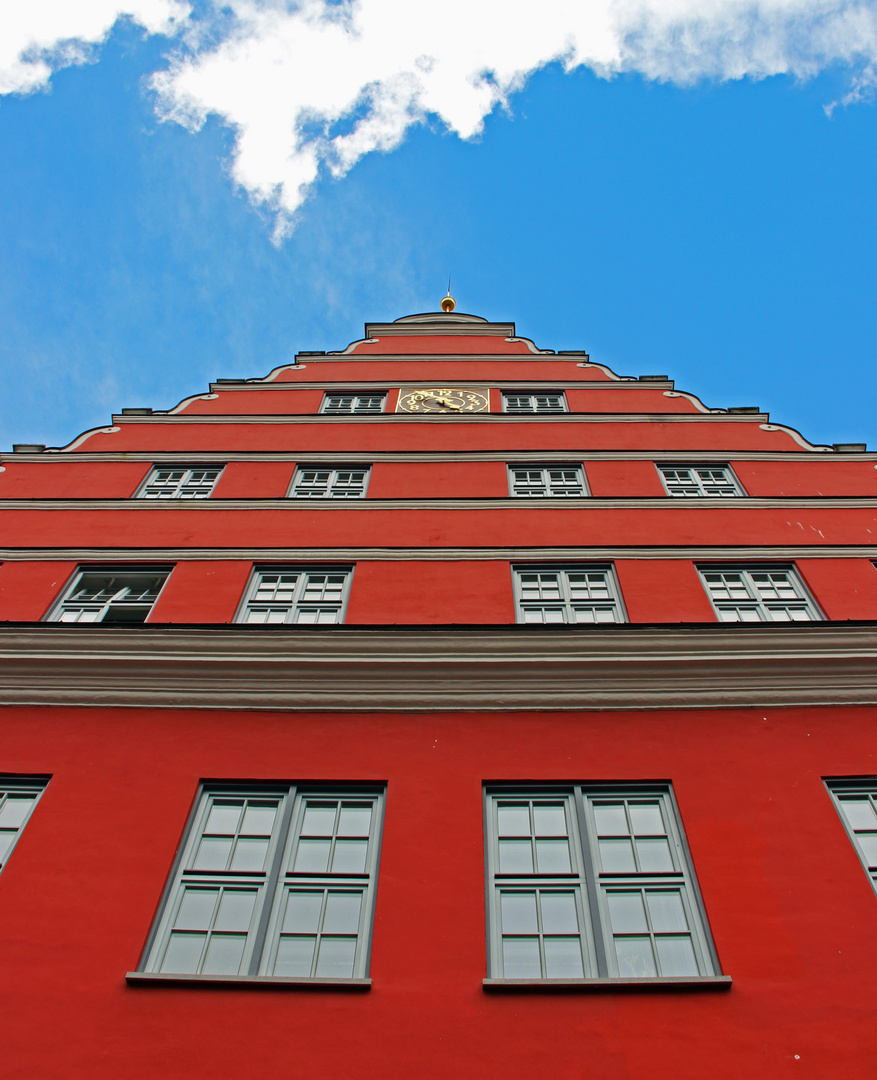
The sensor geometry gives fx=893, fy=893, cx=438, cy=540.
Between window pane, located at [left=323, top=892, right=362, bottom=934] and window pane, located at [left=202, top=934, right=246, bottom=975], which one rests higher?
window pane, located at [left=323, top=892, right=362, bottom=934]

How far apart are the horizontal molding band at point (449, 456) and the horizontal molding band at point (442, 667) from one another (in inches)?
218

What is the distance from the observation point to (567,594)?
40.5ft

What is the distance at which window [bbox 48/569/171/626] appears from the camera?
12.3m

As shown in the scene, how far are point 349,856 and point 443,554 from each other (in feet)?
17.4

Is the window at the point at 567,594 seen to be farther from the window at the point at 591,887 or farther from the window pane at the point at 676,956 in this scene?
the window pane at the point at 676,956

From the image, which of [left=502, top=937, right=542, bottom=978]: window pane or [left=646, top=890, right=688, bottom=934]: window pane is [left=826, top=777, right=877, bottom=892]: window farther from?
[left=502, top=937, right=542, bottom=978]: window pane

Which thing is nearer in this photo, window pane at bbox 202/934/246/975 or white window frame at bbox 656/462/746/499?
window pane at bbox 202/934/246/975

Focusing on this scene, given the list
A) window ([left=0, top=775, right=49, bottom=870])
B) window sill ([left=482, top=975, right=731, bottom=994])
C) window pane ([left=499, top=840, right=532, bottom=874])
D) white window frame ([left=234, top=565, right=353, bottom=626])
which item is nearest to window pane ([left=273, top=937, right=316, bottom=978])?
window sill ([left=482, top=975, right=731, bottom=994])

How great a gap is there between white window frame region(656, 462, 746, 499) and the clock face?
13.4 feet

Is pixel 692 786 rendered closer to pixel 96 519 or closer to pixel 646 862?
pixel 646 862

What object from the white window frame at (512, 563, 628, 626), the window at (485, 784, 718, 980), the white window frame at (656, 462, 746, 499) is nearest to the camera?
the window at (485, 784, 718, 980)

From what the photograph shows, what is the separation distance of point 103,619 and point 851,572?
34.2 feet

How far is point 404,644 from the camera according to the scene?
1064 centimetres

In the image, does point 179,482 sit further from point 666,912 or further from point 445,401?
point 666,912
